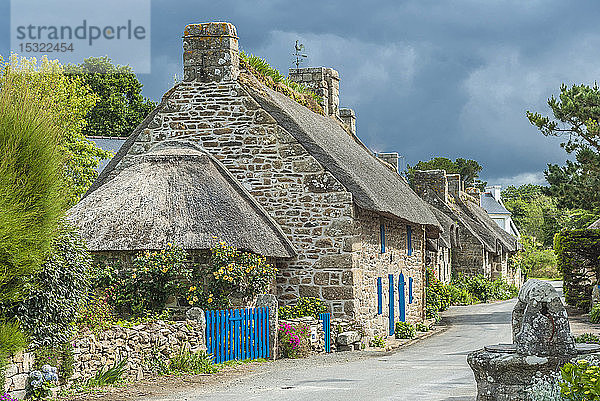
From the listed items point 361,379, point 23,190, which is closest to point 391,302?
point 361,379

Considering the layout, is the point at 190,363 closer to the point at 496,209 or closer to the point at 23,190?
the point at 23,190

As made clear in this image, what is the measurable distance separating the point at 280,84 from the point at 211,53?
3901mm

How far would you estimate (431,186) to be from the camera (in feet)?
140

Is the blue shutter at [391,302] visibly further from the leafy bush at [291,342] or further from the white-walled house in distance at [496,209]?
the white-walled house in distance at [496,209]

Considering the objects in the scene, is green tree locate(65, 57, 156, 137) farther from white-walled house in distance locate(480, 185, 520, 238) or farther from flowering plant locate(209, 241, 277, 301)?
white-walled house in distance locate(480, 185, 520, 238)

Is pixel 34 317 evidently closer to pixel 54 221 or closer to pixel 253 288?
pixel 54 221

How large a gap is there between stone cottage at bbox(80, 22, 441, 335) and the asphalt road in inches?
82.4

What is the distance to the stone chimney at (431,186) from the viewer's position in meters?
42.5

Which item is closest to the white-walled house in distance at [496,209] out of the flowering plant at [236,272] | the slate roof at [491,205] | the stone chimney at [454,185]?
the slate roof at [491,205]

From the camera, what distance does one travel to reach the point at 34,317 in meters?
10.8

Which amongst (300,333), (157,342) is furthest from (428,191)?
(157,342)

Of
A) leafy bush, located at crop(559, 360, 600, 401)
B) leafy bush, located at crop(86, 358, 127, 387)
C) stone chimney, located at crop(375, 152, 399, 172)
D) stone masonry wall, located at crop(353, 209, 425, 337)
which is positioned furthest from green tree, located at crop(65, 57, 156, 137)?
leafy bush, located at crop(559, 360, 600, 401)

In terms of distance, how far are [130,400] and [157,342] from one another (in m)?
2.66

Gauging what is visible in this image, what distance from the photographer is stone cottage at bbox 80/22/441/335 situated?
19156 mm
